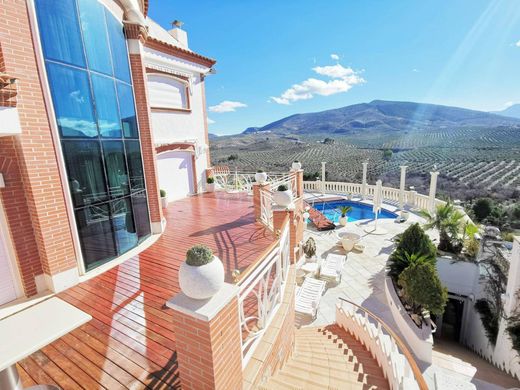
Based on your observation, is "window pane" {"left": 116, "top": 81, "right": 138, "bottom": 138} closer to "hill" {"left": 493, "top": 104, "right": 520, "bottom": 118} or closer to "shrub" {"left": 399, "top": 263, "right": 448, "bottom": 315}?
"shrub" {"left": 399, "top": 263, "right": 448, "bottom": 315}

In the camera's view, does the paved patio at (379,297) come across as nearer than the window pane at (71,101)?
No

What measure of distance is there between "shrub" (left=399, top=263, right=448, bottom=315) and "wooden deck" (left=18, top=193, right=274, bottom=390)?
397 centimetres

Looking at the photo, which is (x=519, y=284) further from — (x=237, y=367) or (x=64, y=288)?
(x=64, y=288)

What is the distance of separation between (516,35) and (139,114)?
2890 centimetres

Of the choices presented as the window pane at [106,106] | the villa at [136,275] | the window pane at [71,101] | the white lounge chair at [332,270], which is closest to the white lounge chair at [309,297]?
the villa at [136,275]

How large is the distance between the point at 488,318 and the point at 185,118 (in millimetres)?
13031

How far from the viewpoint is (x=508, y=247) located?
7.78 metres

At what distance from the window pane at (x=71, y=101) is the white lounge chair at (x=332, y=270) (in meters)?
8.22

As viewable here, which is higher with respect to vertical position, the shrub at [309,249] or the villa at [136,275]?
the villa at [136,275]

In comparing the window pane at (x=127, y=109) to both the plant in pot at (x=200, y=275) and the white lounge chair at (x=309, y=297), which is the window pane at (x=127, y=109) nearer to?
the plant in pot at (x=200, y=275)

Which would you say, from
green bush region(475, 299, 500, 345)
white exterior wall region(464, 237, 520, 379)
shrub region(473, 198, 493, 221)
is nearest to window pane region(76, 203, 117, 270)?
white exterior wall region(464, 237, 520, 379)

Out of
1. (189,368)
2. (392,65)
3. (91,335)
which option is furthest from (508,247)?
(392,65)

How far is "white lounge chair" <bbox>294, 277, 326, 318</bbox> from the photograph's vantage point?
7.50m

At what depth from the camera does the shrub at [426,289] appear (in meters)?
6.34
